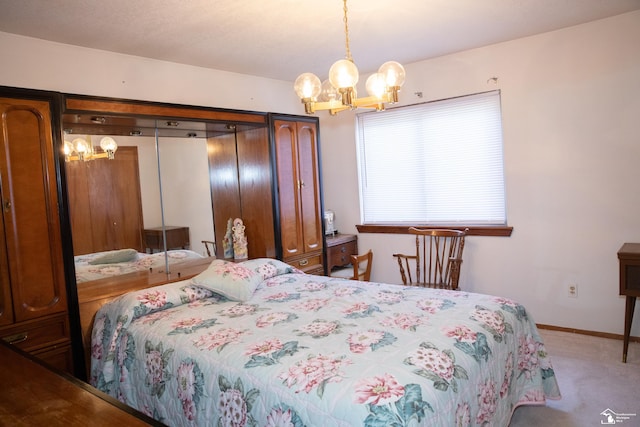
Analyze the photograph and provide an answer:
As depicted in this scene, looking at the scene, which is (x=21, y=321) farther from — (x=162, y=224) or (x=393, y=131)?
(x=393, y=131)

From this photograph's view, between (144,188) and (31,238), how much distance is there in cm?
93

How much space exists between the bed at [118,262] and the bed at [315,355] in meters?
0.39

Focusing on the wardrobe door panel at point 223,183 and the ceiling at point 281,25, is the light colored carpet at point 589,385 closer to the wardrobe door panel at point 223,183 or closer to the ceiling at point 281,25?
the ceiling at point 281,25

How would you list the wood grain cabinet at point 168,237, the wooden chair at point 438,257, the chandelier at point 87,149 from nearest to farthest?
1. the chandelier at point 87,149
2. the wood grain cabinet at point 168,237
3. the wooden chair at point 438,257

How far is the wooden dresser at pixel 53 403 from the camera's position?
3.66ft

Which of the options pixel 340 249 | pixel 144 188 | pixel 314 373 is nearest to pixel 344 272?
pixel 340 249

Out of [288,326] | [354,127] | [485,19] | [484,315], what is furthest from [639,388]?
[354,127]

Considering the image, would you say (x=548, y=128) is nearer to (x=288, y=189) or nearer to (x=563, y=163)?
(x=563, y=163)

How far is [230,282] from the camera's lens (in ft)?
8.83

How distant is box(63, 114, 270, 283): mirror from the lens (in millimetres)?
2834

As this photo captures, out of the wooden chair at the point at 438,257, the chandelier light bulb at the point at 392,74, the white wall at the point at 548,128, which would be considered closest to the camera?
the chandelier light bulb at the point at 392,74

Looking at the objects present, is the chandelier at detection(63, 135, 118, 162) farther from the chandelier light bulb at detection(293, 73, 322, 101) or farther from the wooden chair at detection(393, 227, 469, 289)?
the wooden chair at detection(393, 227, 469, 289)

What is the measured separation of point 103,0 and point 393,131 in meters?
2.78

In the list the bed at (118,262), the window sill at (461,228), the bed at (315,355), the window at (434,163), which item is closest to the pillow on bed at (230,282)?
the bed at (315,355)
